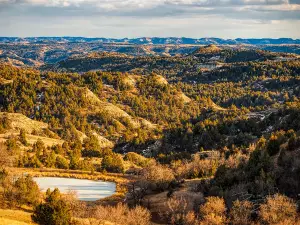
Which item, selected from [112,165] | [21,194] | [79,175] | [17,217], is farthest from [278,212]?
[112,165]

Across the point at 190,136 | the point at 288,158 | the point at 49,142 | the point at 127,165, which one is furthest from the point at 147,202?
the point at 190,136

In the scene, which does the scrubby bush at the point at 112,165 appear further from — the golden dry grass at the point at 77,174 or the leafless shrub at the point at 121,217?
the leafless shrub at the point at 121,217

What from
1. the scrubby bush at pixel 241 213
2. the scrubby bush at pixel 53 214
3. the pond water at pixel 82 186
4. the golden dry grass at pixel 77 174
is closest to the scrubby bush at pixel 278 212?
the scrubby bush at pixel 241 213

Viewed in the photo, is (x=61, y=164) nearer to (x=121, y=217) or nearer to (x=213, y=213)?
(x=121, y=217)

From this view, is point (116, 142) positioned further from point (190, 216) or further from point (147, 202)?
point (190, 216)

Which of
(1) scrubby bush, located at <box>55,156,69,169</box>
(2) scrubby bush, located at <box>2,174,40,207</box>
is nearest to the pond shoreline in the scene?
(1) scrubby bush, located at <box>55,156,69,169</box>

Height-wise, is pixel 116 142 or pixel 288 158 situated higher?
pixel 288 158

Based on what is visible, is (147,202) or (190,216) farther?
Answer: (147,202)

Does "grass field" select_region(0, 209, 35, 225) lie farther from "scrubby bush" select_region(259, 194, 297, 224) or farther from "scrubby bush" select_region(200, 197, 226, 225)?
"scrubby bush" select_region(259, 194, 297, 224)
